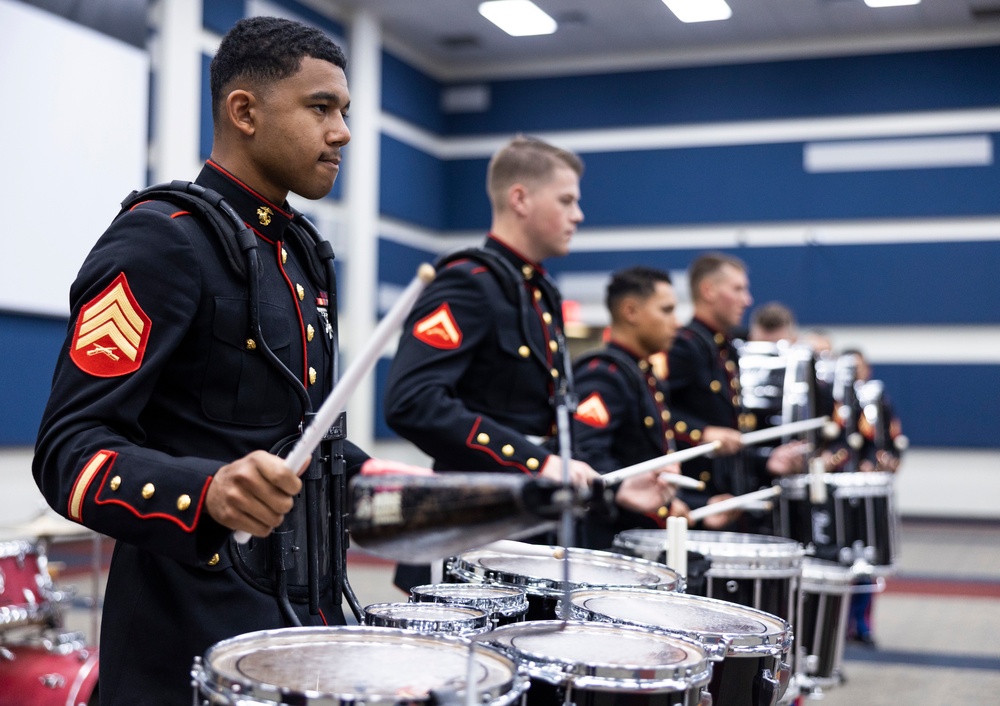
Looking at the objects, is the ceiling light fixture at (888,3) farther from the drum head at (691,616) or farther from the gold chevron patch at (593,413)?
the drum head at (691,616)

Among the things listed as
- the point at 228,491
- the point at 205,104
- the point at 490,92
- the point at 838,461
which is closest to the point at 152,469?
the point at 228,491

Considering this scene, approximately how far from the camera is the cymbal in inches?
156

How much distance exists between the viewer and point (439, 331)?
274 centimetres

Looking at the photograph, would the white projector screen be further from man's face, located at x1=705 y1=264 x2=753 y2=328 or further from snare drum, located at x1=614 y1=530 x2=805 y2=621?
snare drum, located at x1=614 y1=530 x2=805 y2=621

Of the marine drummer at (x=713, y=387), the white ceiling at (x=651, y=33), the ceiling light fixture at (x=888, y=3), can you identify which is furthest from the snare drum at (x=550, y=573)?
the ceiling light fixture at (x=888, y=3)

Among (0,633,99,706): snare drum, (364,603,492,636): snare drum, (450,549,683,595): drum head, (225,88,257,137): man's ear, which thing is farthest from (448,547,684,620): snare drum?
(0,633,99,706): snare drum

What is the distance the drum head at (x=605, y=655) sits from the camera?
138cm

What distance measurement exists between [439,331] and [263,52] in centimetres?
119

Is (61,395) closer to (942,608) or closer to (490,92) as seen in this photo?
(942,608)

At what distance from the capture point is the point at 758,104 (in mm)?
11469

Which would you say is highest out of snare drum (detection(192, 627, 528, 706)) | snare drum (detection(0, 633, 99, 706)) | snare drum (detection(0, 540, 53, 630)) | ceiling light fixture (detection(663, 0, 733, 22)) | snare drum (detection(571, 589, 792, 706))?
ceiling light fixture (detection(663, 0, 733, 22))

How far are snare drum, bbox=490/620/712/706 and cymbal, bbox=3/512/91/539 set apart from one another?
287cm

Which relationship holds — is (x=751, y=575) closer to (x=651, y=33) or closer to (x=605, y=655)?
(x=605, y=655)

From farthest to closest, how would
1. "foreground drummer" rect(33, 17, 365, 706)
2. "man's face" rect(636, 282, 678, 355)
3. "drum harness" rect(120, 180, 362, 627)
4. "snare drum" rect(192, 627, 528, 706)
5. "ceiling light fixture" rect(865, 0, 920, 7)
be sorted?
"ceiling light fixture" rect(865, 0, 920, 7) → "man's face" rect(636, 282, 678, 355) → "drum harness" rect(120, 180, 362, 627) → "foreground drummer" rect(33, 17, 365, 706) → "snare drum" rect(192, 627, 528, 706)
